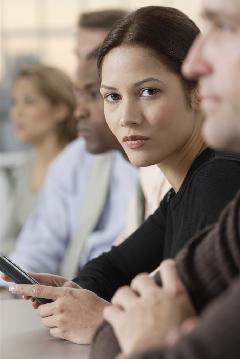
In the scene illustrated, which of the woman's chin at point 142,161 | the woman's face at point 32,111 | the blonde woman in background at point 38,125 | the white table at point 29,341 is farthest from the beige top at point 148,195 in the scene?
the woman's face at point 32,111

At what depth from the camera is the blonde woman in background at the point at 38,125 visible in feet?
11.3

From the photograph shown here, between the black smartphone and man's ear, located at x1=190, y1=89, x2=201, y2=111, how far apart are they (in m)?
0.45

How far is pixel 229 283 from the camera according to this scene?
2.79 ft

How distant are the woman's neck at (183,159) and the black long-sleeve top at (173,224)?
39mm

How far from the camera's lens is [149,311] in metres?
0.84

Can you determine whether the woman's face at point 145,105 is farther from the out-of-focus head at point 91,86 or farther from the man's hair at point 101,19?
the man's hair at point 101,19

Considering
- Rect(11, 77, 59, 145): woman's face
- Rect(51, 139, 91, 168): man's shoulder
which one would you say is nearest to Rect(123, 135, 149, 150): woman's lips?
Rect(51, 139, 91, 168): man's shoulder

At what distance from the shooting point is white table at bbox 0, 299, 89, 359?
41.4 inches

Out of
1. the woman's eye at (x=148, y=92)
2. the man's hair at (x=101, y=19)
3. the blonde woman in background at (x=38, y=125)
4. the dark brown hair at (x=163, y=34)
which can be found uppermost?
the dark brown hair at (x=163, y=34)

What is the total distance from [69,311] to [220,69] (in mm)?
518

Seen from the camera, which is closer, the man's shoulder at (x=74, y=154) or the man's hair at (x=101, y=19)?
the man's hair at (x=101, y=19)

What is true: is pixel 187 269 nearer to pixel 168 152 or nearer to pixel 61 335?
pixel 61 335

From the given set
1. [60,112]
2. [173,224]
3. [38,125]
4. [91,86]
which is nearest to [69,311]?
[173,224]

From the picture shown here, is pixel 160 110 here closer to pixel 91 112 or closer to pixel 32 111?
pixel 91 112
